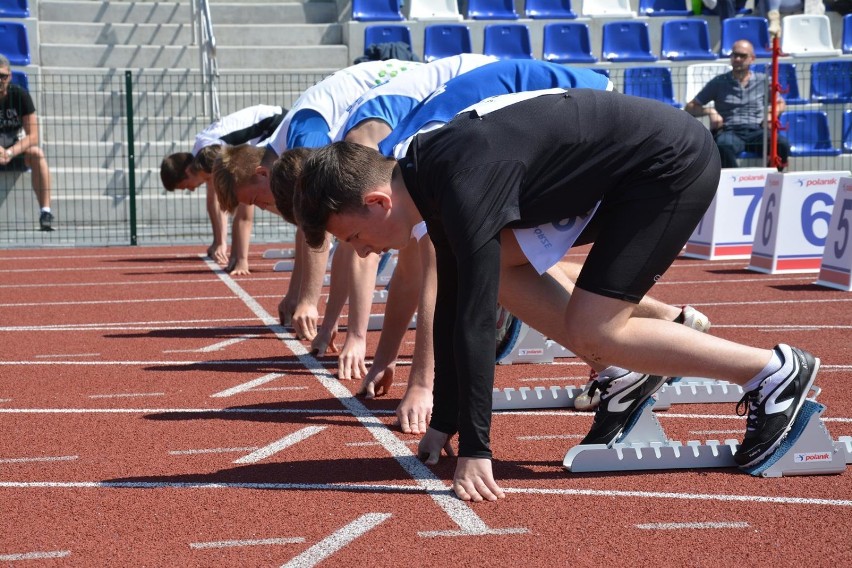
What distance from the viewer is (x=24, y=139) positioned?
49.5ft

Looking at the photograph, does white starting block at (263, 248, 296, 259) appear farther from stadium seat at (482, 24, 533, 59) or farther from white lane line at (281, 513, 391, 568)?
white lane line at (281, 513, 391, 568)

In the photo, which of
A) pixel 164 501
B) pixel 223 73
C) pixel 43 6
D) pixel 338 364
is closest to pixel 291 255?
pixel 223 73

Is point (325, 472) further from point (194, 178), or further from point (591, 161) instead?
point (194, 178)

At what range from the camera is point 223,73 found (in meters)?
16.2

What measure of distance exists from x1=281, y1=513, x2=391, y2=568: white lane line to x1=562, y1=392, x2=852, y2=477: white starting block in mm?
875

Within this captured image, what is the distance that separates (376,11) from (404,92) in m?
12.8

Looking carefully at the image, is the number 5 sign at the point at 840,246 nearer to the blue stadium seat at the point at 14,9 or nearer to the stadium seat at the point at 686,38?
the stadium seat at the point at 686,38

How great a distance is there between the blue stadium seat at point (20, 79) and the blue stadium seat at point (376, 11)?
4.92m

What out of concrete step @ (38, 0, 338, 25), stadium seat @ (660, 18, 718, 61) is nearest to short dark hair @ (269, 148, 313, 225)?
stadium seat @ (660, 18, 718, 61)

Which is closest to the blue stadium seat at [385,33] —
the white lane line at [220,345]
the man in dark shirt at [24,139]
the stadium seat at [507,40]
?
the stadium seat at [507,40]

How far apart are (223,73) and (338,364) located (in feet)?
34.0

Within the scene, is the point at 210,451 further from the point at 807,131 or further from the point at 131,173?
the point at 807,131

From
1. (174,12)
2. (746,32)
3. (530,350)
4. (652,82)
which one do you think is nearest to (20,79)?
(174,12)

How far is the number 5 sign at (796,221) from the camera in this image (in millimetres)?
10969
